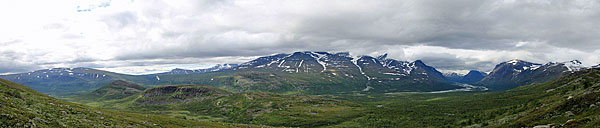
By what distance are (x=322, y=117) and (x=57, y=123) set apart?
153m

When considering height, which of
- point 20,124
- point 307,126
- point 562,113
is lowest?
point 307,126

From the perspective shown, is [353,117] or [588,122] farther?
[353,117]

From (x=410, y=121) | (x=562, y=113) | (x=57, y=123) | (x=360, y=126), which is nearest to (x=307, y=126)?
(x=360, y=126)

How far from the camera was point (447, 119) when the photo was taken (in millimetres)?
139625

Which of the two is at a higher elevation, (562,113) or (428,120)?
(562,113)

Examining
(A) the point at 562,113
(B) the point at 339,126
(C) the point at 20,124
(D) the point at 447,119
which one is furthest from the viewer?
(B) the point at 339,126

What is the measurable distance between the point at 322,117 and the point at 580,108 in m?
137

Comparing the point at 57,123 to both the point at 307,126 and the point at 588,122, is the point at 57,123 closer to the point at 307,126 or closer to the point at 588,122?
the point at 588,122

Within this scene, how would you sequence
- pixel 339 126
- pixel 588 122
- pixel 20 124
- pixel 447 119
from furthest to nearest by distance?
pixel 339 126 → pixel 447 119 → pixel 588 122 → pixel 20 124

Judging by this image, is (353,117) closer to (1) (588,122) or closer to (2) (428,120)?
(2) (428,120)

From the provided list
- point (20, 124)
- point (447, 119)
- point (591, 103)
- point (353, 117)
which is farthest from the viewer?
point (353, 117)

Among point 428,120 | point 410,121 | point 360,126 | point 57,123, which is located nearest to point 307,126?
point 360,126

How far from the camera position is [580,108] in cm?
5262

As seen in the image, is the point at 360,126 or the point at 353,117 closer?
the point at 360,126
